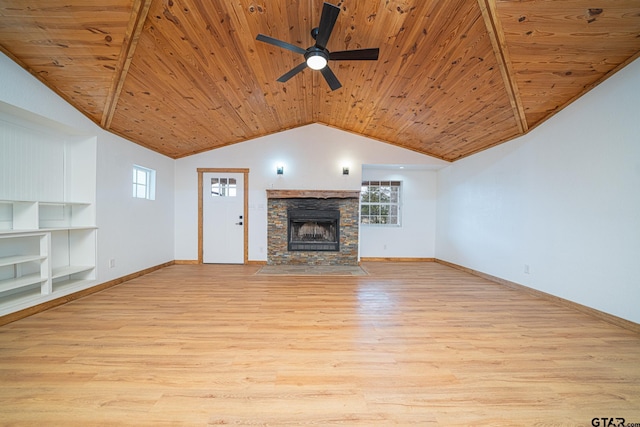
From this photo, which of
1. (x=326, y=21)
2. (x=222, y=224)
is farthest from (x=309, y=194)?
(x=326, y=21)

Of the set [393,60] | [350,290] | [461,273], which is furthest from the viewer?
[461,273]

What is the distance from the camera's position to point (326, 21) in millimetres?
1849

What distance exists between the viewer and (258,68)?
2828 mm

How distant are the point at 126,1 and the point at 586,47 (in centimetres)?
391

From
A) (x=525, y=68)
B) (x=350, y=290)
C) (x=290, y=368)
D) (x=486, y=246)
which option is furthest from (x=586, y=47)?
(x=290, y=368)

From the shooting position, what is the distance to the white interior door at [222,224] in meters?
4.94

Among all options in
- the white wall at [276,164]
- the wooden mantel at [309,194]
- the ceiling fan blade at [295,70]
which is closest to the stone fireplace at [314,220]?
the wooden mantel at [309,194]

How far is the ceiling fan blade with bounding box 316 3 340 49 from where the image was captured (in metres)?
1.71

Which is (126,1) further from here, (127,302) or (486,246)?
(486,246)

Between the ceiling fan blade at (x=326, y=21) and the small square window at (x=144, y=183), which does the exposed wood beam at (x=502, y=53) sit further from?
the small square window at (x=144, y=183)

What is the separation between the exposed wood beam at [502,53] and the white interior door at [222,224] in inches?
170

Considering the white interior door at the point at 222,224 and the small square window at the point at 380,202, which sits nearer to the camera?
the white interior door at the point at 222,224

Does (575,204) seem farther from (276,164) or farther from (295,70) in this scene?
(276,164)

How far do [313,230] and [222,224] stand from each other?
191cm
